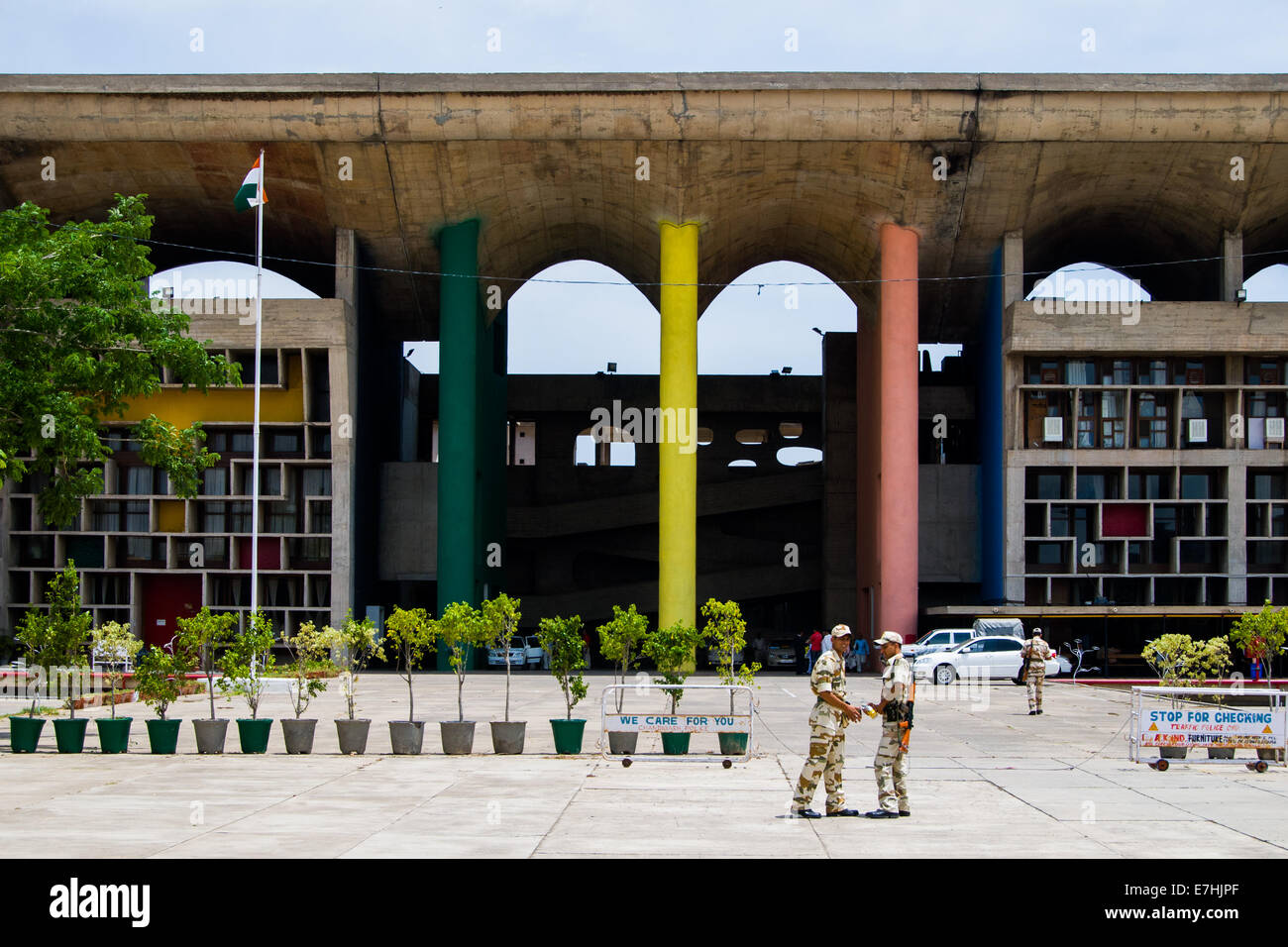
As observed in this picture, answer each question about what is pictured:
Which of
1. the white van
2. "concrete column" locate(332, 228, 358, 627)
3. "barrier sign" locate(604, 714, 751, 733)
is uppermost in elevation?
"concrete column" locate(332, 228, 358, 627)

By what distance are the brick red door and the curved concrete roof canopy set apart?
1175 cm

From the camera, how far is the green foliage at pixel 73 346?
70.4 ft

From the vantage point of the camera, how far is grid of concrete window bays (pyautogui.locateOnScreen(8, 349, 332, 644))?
46469mm

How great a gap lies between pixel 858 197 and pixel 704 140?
575 centimetres

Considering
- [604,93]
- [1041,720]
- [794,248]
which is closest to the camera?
[1041,720]

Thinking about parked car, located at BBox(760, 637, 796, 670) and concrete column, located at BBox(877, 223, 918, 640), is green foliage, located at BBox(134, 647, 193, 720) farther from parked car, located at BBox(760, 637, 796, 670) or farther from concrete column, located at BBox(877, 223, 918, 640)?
parked car, located at BBox(760, 637, 796, 670)

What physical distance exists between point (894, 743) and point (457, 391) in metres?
34.6

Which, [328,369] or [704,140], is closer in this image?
[704,140]

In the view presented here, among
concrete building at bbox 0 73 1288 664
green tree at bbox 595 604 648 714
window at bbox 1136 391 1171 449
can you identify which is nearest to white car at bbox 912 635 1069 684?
concrete building at bbox 0 73 1288 664

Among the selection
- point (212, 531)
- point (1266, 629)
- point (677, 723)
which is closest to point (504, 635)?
point (677, 723)

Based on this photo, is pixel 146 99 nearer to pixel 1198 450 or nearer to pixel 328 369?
pixel 328 369

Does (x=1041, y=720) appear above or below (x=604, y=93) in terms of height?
below

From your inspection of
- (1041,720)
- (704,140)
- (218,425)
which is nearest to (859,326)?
(704,140)
